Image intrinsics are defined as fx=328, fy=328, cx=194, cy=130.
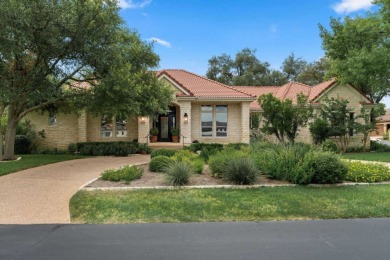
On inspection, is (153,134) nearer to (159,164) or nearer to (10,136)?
(10,136)

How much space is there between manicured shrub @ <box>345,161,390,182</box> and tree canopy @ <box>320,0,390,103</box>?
41.2 ft

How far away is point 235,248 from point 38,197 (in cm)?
565

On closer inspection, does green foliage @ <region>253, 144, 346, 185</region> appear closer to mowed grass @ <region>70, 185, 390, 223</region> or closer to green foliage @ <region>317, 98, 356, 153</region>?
mowed grass @ <region>70, 185, 390, 223</region>

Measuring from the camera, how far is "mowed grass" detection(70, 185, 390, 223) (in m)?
6.61

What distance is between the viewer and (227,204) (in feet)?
24.2

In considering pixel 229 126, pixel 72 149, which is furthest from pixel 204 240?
pixel 229 126

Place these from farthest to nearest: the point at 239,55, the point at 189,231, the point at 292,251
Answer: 1. the point at 239,55
2. the point at 189,231
3. the point at 292,251

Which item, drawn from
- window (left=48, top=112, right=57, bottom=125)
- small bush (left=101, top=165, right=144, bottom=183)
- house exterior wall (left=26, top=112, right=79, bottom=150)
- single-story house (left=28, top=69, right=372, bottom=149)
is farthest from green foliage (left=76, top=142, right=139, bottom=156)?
small bush (left=101, top=165, right=144, bottom=183)

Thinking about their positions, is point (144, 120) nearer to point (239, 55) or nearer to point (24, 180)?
point (24, 180)

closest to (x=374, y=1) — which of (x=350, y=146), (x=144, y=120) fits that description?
(x=350, y=146)

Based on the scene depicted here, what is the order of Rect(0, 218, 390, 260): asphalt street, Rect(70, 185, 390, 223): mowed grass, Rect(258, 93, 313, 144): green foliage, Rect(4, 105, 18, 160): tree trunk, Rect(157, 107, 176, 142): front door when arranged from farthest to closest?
Rect(157, 107, 176, 142): front door → Rect(4, 105, 18, 160): tree trunk → Rect(258, 93, 313, 144): green foliage → Rect(70, 185, 390, 223): mowed grass → Rect(0, 218, 390, 260): asphalt street

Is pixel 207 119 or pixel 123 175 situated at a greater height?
pixel 207 119

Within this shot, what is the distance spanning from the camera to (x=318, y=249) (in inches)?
189

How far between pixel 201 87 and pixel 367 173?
14749 millimetres
